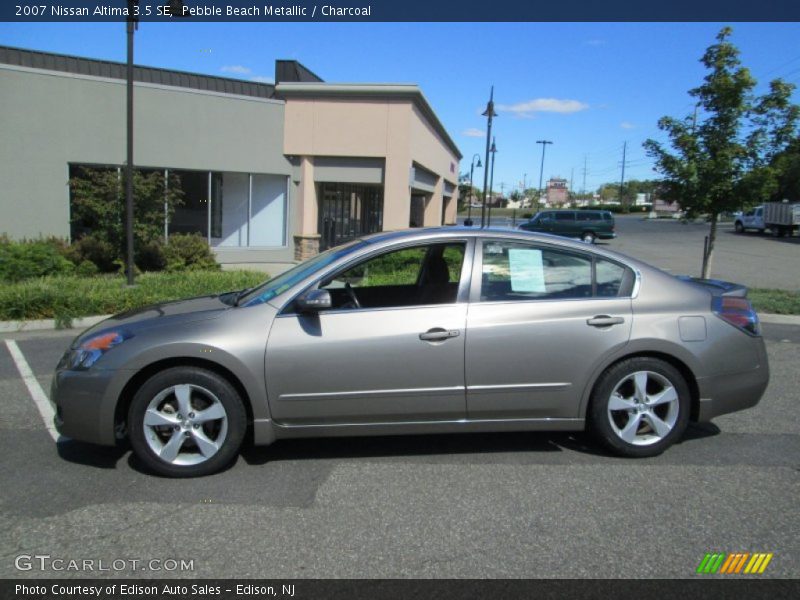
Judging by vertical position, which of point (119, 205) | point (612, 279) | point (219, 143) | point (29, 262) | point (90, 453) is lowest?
point (90, 453)

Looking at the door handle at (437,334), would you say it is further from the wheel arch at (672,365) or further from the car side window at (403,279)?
the wheel arch at (672,365)

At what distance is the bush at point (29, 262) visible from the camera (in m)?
11.4

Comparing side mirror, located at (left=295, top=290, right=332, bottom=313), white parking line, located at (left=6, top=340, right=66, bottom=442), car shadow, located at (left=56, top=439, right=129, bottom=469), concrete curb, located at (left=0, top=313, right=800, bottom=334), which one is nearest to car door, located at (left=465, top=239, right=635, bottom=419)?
side mirror, located at (left=295, top=290, right=332, bottom=313)

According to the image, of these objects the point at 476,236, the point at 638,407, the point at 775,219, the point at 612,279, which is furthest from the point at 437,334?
the point at 775,219

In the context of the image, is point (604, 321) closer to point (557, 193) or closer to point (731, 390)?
point (731, 390)

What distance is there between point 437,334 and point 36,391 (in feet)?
13.4

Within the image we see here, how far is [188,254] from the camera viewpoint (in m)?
15.2

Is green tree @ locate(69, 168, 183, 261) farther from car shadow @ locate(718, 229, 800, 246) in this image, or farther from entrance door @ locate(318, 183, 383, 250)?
car shadow @ locate(718, 229, 800, 246)

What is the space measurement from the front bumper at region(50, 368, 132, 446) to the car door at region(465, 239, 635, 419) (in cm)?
225

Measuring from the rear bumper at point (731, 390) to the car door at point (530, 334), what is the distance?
721 millimetres

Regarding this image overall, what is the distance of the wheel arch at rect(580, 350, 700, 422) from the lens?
4.36 metres

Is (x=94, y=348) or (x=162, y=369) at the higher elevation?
(x=94, y=348)
